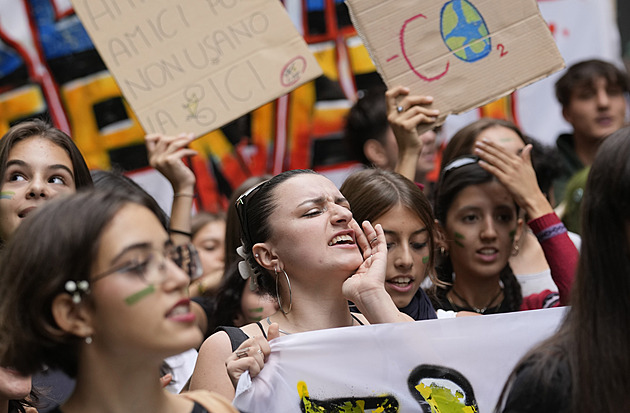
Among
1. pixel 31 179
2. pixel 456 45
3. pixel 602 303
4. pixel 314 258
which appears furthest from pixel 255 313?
pixel 602 303

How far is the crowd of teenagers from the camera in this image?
1.80 metres

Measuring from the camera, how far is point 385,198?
10.2 ft

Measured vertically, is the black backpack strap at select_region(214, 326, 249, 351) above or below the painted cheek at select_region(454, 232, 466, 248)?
above

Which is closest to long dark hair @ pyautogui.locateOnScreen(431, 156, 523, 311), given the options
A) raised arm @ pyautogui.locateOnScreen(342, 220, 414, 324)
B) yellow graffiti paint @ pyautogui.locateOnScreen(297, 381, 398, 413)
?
raised arm @ pyautogui.locateOnScreen(342, 220, 414, 324)

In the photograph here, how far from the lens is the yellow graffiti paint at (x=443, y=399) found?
7.72ft

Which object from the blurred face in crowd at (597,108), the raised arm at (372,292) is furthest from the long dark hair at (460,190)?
the blurred face in crowd at (597,108)

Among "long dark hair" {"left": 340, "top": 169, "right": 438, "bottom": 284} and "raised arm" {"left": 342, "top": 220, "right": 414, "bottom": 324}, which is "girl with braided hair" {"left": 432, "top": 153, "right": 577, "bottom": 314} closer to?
"long dark hair" {"left": 340, "top": 169, "right": 438, "bottom": 284}

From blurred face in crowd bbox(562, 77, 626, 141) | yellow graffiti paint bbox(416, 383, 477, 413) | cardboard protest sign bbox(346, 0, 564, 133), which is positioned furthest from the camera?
blurred face in crowd bbox(562, 77, 626, 141)

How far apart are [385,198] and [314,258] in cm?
51

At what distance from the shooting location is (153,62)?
347 centimetres

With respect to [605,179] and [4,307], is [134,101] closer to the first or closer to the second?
[4,307]

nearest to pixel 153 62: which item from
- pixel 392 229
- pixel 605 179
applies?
pixel 392 229

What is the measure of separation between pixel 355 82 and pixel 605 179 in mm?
3499

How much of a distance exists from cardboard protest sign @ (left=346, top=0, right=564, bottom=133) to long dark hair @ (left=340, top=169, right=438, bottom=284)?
16.5 inches
